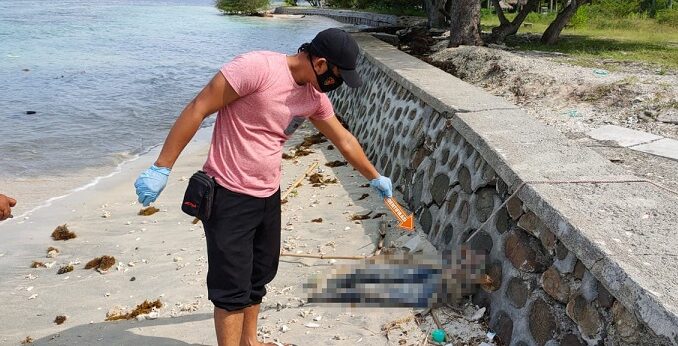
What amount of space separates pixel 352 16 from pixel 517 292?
35.7 meters

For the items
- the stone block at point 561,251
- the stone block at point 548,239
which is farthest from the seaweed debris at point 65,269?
the stone block at point 561,251

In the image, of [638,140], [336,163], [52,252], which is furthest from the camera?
[336,163]

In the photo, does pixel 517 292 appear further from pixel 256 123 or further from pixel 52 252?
pixel 52 252

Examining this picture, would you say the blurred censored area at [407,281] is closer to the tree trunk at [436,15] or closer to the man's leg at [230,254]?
the man's leg at [230,254]

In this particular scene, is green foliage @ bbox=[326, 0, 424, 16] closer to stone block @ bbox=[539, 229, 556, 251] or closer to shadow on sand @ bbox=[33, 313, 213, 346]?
shadow on sand @ bbox=[33, 313, 213, 346]

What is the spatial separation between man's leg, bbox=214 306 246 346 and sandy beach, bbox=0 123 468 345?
65 cm

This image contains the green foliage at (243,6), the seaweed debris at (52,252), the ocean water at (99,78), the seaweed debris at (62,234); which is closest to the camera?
the seaweed debris at (52,252)

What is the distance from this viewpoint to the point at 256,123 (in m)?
2.95

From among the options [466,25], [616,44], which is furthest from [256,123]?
[616,44]

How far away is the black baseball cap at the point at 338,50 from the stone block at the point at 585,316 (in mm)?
1441

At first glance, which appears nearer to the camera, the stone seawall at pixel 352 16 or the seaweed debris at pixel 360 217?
the seaweed debris at pixel 360 217

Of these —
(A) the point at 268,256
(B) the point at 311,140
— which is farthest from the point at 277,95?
(B) the point at 311,140

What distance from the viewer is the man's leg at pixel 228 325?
3115 mm

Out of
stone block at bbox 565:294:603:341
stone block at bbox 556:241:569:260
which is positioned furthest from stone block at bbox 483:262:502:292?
stone block at bbox 565:294:603:341
